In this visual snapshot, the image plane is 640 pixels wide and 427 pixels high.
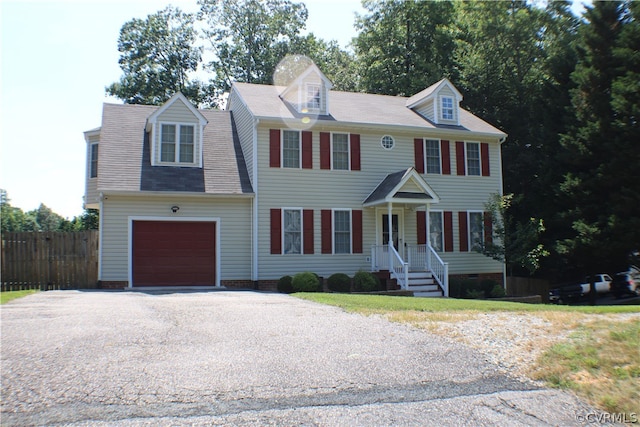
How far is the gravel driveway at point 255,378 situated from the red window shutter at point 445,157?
13.1 metres

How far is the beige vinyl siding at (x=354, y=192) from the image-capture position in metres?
18.1

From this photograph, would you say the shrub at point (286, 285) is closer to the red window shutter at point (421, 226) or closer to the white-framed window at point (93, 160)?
the red window shutter at point (421, 226)

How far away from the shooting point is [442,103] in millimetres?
21234

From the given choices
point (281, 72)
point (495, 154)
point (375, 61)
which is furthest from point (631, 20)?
Answer: point (281, 72)

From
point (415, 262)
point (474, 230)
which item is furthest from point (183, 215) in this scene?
point (474, 230)

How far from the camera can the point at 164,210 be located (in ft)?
56.0

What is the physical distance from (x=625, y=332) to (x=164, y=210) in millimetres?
13820

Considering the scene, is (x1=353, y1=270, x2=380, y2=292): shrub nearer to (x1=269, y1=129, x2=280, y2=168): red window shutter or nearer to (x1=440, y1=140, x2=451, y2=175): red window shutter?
(x1=269, y1=129, x2=280, y2=168): red window shutter

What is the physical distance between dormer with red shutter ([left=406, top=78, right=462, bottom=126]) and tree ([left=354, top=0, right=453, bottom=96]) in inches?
425

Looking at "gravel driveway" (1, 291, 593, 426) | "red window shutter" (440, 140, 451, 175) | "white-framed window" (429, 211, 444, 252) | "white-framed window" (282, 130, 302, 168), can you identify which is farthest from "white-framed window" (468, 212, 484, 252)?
"gravel driveway" (1, 291, 593, 426)

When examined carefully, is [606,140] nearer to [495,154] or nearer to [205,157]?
[495,154]

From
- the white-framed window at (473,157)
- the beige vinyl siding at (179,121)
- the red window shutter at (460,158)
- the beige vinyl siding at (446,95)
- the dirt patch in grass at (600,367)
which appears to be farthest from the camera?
the beige vinyl siding at (446,95)

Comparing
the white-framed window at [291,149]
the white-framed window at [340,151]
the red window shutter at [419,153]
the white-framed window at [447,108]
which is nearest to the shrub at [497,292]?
the red window shutter at [419,153]

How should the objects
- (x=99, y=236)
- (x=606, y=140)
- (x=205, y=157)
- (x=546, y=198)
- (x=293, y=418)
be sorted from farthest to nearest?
(x=546, y=198) → (x=606, y=140) → (x=205, y=157) → (x=99, y=236) → (x=293, y=418)
